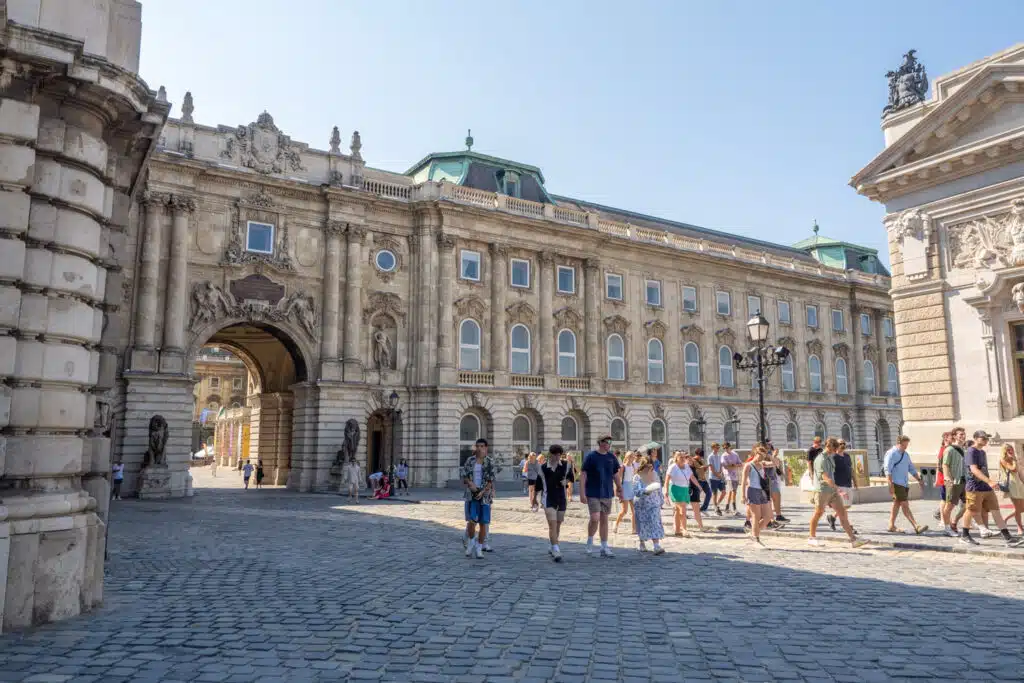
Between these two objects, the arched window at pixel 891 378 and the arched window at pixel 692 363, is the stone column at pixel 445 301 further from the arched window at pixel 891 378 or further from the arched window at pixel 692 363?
the arched window at pixel 891 378

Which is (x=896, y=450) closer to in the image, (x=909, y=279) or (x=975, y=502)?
(x=975, y=502)

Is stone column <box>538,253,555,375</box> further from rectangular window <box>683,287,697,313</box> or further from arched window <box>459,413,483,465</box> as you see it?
rectangular window <box>683,287,697,313</box>

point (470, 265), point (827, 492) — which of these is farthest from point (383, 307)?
point (827, 492)

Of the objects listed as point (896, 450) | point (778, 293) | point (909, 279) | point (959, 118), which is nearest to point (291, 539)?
point (896, 450)

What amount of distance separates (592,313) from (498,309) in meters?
6.03

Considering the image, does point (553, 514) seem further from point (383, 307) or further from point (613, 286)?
point (613, 286)

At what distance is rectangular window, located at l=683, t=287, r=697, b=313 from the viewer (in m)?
47.3

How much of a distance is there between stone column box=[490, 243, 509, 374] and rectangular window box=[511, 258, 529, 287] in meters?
0.72

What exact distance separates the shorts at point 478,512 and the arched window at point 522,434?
2702 centimetres

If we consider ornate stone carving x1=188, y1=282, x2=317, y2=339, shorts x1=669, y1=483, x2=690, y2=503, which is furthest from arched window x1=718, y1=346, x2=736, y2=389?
shorts x1=669, y1=483, x2=690, y2=503

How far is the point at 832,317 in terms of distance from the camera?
180 feet

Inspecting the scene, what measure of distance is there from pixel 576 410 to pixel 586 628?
34.1 metres

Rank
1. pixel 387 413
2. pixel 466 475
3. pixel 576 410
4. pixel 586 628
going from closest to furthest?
pixel 586 628
pixel 466 475
pixel 387 413
pixel 576 410

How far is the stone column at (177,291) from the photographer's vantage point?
3161cm
